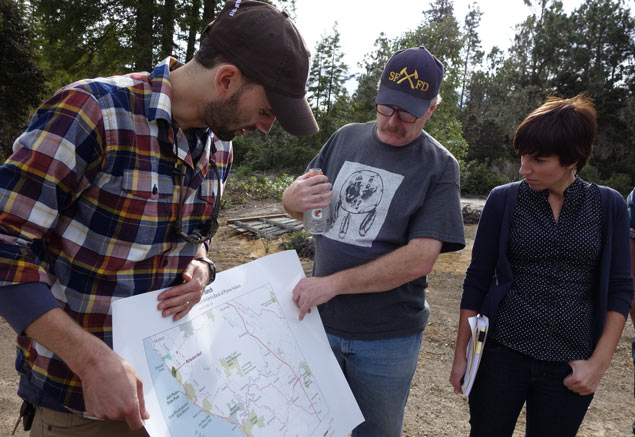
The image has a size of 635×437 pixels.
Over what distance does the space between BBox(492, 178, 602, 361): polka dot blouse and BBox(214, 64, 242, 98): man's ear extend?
4.64 ft

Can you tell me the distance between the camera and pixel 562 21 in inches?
1077

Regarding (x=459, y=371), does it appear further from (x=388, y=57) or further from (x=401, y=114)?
(x=388, y=57)

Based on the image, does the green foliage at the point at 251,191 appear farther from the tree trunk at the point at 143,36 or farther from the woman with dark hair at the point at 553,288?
Answer: the woman with dark hair at the point at 553,288

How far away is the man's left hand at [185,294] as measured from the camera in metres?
1.36

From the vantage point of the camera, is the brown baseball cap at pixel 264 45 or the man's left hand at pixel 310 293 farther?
the man's left hand at pixel 310 293

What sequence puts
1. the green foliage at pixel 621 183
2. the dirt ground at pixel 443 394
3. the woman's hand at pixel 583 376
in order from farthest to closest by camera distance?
the green foliage at pixel 621 183 → the dirt ground at pixel 443 394 → the woman's hand at pixel 583 376

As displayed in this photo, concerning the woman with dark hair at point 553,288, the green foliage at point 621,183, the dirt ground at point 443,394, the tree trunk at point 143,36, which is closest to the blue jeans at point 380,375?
the woman with dark hair at point 553,288

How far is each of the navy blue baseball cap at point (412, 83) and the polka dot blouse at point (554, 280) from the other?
0.72m

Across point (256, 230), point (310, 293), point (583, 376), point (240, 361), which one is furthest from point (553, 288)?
point (256, 230)

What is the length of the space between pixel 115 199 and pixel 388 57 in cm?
1335

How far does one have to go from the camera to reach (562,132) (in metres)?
1.97

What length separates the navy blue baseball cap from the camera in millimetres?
1904

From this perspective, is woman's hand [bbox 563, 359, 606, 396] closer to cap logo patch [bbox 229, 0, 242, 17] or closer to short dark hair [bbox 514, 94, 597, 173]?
short dark hair [bbox 514, 94, 597, 173]

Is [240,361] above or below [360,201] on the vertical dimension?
below
